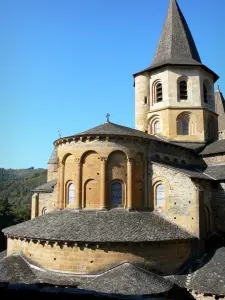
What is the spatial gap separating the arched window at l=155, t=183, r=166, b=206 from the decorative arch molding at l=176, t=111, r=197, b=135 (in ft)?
25.5

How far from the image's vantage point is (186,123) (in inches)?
1014

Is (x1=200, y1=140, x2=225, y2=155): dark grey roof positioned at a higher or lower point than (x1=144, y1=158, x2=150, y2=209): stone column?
higher

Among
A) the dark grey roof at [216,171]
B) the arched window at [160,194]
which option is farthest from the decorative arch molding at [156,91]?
the arched window at [160,194]

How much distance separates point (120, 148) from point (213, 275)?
8.30m

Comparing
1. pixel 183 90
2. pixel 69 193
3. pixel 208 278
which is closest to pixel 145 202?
pixel 69 193

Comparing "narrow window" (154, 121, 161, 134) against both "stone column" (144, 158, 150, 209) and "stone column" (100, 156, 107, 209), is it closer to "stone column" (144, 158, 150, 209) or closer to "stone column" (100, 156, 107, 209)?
"stone column" (144, 158, 150, 209)

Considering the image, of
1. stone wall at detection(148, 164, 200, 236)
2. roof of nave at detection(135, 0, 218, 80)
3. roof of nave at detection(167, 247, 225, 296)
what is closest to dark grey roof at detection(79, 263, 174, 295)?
roof of nave at detection(167, 247, 225, 296)

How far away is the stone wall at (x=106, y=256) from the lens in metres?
15.0

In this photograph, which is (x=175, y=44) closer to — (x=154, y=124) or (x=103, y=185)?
(x=154, y=124)

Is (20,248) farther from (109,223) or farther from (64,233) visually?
(109,223)

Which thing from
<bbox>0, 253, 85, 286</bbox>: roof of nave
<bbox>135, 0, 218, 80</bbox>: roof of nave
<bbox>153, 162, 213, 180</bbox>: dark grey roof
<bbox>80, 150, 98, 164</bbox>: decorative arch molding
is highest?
<bbox>135, 0, 218, 80</bbox>: roof of nave

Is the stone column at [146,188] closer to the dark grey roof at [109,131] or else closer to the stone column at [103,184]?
the dark grey roof at [109,131]

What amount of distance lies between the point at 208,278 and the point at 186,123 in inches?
546

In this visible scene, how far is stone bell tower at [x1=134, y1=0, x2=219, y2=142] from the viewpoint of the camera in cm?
2541
